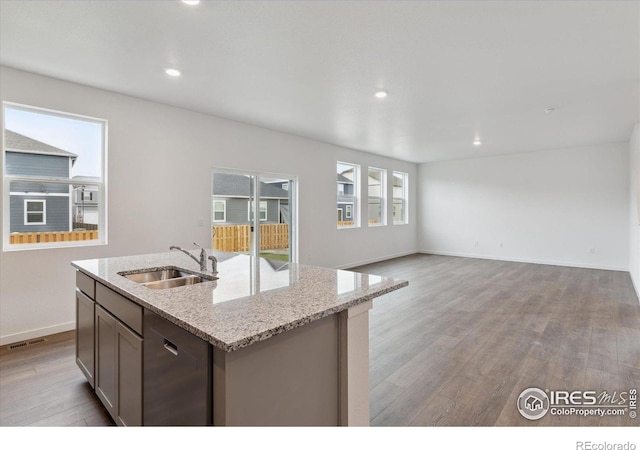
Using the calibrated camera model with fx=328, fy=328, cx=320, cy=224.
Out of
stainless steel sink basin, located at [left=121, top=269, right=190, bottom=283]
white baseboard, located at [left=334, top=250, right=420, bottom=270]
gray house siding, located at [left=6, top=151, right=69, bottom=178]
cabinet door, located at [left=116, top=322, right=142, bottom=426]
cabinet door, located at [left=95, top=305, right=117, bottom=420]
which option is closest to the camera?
cabinet door, located at [left=116, top=322, right=142, bottom=426]

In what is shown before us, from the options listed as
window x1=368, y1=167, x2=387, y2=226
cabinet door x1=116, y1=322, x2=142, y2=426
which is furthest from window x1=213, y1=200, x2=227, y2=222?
window x1=368, y1=167, x2=387, y2=226

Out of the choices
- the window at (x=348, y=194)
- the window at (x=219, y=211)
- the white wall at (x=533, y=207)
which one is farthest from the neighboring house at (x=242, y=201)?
the white wall at (x=533, y=207)

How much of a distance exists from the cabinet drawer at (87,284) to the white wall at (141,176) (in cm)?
151

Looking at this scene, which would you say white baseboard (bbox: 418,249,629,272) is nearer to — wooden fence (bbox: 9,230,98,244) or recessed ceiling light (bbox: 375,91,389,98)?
recessed ceiling light (bbox: 375,91,389,98)

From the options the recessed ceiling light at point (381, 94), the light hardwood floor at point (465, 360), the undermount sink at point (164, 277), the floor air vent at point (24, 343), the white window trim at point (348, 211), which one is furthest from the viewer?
the white window trim at point (348, 211)

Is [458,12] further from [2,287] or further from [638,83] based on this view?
[2,287]

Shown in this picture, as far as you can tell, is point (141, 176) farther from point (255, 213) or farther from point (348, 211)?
point (348, 211)

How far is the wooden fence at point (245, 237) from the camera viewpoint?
16.3 feet

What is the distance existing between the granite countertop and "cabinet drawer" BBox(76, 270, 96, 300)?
7cm

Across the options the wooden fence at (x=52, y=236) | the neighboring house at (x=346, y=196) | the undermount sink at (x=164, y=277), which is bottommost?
the undermount sink at (x=164, y=277)

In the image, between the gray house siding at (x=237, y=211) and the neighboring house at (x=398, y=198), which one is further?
the neighboring house at (x=398, y=198)

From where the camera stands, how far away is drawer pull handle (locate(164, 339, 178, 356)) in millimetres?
1333
